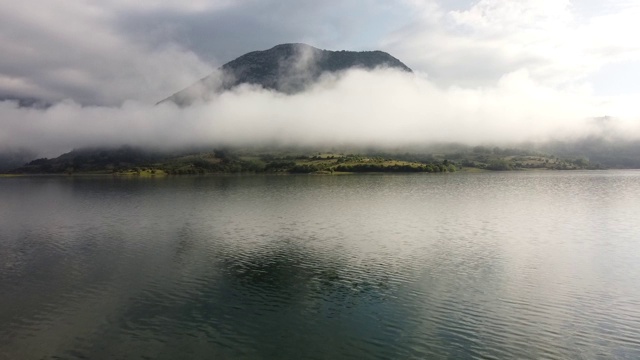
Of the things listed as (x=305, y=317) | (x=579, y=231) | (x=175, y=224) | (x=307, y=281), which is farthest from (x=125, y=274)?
(x=579, y=231)

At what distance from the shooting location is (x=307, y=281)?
158 ft

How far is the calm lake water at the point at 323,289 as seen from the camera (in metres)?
32.0

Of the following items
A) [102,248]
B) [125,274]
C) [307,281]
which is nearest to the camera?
[307,281]

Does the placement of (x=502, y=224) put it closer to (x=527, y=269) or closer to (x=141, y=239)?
(x=527, y=269)

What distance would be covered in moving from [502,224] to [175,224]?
6929 centimetres

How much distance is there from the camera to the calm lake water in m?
32.0

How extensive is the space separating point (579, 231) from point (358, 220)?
42918 millimetres

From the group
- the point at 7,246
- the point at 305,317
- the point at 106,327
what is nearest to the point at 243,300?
the point at 305,317

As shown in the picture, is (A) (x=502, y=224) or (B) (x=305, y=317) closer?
(B) (x=305, y=317)

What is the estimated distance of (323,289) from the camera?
148 ft

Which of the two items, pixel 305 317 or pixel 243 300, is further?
pixel 243 300

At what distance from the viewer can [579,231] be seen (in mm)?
79562

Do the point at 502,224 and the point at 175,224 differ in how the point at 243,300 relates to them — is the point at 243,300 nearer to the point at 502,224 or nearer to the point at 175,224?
the point at 175,224

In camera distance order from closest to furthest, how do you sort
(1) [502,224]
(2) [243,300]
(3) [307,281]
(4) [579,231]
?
(2) [243,300] → (3) [307,281] → (4) [579,231] → (1) [502,224]
